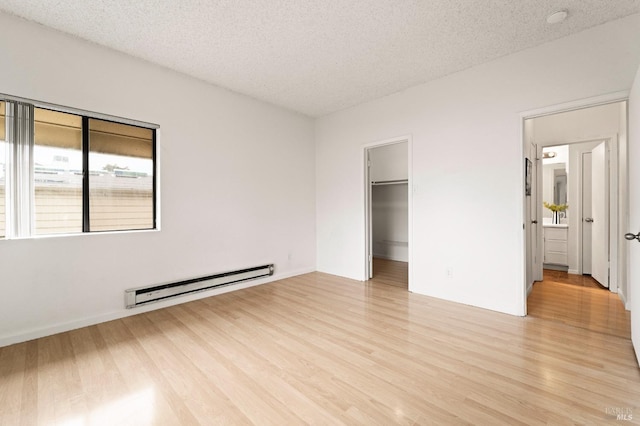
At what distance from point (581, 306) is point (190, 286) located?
4.66 metres

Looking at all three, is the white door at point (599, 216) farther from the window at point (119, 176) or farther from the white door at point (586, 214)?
the window at point (119, 176)

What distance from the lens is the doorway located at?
3521 mm

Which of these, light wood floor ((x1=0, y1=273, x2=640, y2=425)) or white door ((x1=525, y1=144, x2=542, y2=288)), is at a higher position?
white door ((x1=525, y1=144, x2=542, y2=288))

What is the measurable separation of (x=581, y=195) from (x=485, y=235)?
9.34 feet

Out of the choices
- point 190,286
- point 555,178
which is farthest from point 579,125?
point 190,286

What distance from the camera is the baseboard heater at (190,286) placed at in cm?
304

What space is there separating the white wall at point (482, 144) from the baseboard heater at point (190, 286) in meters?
2.32

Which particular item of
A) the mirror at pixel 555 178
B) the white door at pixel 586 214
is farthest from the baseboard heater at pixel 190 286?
the mirror at pixel 555 178

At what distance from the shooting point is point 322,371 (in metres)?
1.97

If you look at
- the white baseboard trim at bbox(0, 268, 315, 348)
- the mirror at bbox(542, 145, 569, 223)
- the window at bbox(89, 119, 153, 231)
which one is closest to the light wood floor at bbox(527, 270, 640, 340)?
the mirror at bbox(542, 145, 569, 223)

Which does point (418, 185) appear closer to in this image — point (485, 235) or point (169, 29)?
point (485, 235)

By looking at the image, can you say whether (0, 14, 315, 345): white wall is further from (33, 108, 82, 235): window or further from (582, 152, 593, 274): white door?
(582, 152, 593, 274): white door

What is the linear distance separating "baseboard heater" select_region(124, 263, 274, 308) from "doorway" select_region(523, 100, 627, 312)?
3.51m

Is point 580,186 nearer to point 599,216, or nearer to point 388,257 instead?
point 599,216
